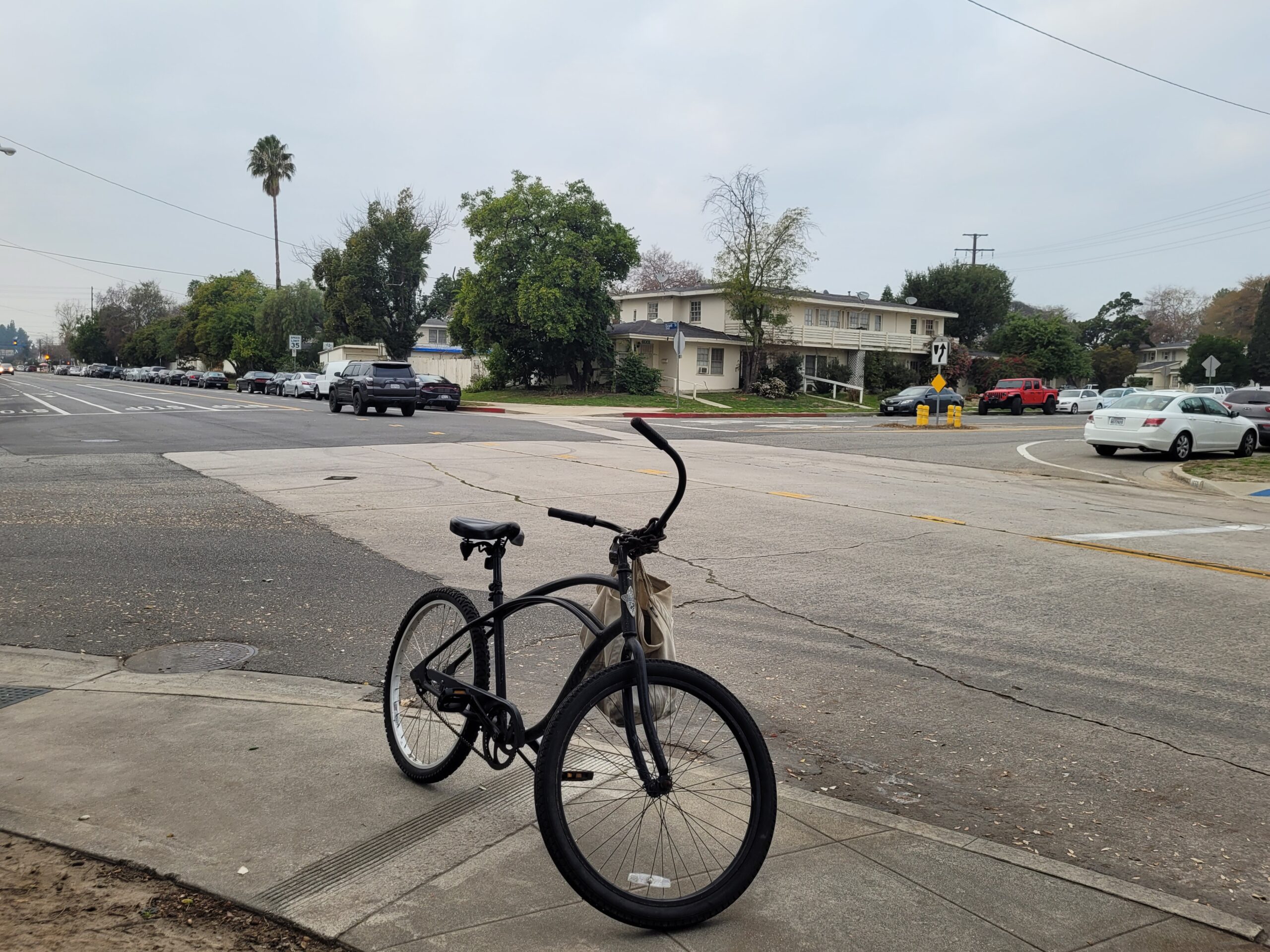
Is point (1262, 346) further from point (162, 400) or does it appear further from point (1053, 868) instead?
point (1053, 868)

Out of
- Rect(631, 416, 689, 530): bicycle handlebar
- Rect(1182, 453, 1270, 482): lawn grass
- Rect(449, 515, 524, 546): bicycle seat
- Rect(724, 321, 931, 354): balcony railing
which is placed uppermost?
Rect(724, 321, 931, 354): balcony railing

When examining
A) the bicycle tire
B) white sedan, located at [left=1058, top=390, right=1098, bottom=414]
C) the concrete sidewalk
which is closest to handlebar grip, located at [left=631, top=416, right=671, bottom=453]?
the bicycle tire

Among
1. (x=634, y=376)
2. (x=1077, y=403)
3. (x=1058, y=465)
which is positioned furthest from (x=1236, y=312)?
(x=1058, y=465)

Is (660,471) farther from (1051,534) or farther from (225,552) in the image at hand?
(225,552)

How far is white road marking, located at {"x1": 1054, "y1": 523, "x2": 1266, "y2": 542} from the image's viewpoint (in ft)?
34.7

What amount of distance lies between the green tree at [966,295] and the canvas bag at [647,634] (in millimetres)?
79630

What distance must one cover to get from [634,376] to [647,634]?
45.6m

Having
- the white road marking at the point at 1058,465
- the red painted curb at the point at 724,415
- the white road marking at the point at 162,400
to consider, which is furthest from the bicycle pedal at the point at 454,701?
the white road marking at the point at 162,400

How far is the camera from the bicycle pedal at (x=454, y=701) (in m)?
3.85

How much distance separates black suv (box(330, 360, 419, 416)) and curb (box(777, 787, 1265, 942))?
1129 inches

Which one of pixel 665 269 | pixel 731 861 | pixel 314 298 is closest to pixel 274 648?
pixel 731 861

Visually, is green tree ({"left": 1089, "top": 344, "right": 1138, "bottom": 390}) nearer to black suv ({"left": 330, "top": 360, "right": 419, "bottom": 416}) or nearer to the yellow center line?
black suv ({"left": 330, "top": 360, "right": 419, "bottom": 416})

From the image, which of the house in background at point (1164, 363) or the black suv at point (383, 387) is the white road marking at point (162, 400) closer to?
the black suv at point (383, 387)

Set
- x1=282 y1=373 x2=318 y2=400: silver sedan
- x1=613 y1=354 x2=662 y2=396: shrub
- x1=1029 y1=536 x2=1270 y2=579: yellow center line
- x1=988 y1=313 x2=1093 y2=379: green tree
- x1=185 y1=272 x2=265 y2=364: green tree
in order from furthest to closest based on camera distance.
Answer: x1=185 y1=272 x2=265 y2=364: green tree, x1=988 y1=313 x2=1093 y2=379: green tree, x1=282 y1=373 x2=318 y2=400: silver sedan, x1=613 y1=354 x2=662 y2=396: shrub, x1=1029 y1=536 x2=1270 y2=579: yellow center line
